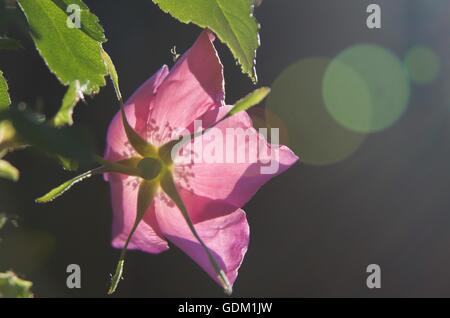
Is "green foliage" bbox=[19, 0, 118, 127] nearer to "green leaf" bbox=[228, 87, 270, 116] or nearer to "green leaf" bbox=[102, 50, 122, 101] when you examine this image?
"green leaf" bbox=[102, 50, 122, 101]

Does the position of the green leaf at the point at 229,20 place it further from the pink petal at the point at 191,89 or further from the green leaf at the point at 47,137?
the green leaf at the point at 47,137

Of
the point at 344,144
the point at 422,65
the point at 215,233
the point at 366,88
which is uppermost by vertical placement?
the point at 215,233

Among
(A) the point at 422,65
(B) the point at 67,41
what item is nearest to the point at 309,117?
(A) the point at 422,65

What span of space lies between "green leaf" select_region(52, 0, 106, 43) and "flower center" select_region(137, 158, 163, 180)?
0.29ft

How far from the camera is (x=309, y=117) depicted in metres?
4.34

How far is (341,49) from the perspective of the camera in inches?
175

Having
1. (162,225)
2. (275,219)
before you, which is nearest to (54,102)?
(275,219)

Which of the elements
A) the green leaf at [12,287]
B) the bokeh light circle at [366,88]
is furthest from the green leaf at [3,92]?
the bokeh light circle at [366,88]

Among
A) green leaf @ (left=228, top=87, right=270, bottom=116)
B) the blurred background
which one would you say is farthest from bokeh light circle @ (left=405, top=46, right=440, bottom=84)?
green leaf @ (left=228, top=87, right=270, bottom=116)

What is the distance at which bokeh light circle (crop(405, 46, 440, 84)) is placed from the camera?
4.47 m

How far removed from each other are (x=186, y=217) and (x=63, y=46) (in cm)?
16

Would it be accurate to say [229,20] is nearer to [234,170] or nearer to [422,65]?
[234,170]

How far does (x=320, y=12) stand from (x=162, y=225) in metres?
4.22

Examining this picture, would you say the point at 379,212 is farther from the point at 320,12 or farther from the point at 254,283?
the point at 320,12
